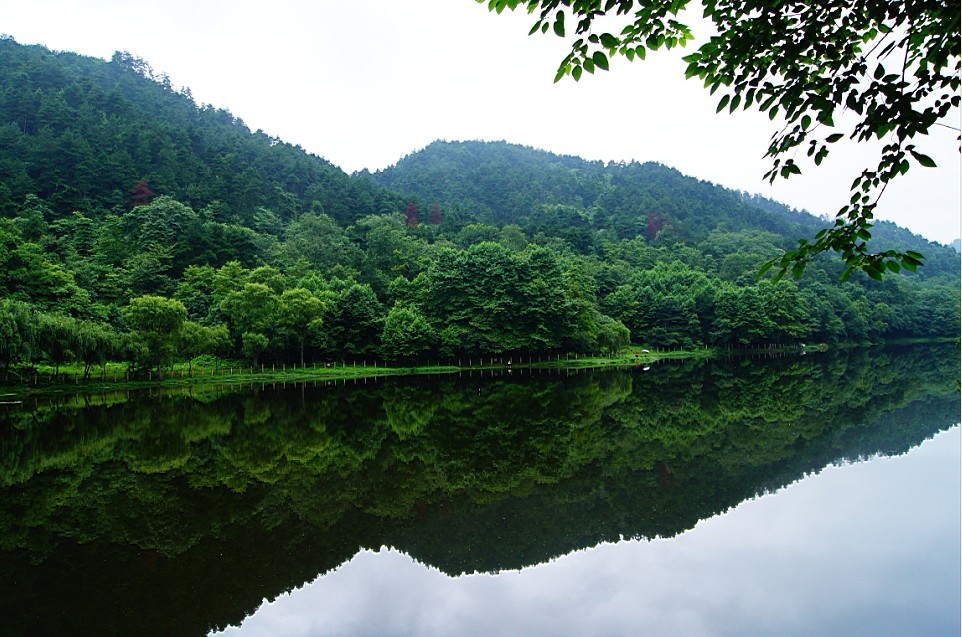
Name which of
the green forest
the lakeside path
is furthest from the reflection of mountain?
the green forest

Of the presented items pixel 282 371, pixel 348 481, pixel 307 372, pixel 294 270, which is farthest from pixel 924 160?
pixel 294 270

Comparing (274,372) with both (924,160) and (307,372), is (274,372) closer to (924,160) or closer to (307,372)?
(307,372)

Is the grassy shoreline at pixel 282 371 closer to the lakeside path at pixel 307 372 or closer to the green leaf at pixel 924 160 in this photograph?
the lakeside path at pixel 307 372

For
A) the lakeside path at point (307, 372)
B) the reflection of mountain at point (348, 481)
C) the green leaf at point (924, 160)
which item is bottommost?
the lakeside path at point (307, 372)

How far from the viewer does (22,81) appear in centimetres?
10194

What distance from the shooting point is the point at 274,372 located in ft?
148

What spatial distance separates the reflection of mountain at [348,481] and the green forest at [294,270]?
18.2 metres

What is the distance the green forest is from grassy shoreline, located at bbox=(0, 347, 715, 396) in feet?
3.79

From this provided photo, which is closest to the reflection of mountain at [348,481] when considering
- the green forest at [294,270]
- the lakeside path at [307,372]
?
the lakeside path at [307,372]

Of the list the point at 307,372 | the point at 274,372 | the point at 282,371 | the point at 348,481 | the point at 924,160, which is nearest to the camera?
the point at 924,160

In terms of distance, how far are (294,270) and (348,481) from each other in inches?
2046

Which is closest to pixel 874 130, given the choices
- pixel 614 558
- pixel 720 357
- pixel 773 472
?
pixel 614 558

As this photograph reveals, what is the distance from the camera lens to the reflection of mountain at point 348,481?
9.07m

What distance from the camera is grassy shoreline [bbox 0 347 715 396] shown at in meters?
35.9
